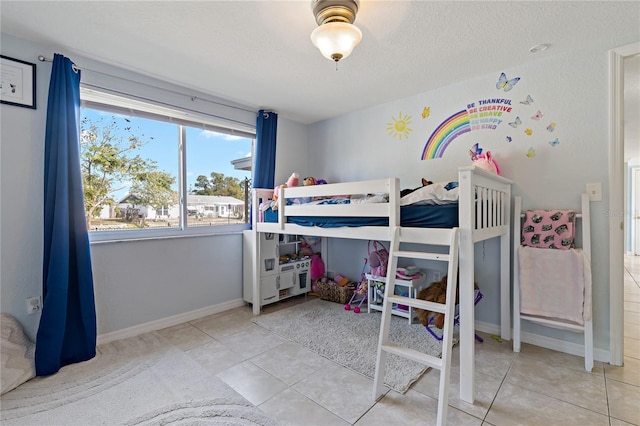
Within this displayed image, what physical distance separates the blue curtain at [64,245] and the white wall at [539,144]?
2738 millimetres

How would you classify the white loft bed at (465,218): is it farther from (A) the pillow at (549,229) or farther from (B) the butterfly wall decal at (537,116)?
(B) the butterfly wall decal at (537,116)

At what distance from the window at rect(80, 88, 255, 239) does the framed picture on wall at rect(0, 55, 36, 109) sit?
0.32 m

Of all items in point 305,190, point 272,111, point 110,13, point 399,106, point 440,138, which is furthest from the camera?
point 272,111

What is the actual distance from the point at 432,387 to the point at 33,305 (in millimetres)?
2726

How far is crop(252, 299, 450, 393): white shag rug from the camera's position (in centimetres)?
196

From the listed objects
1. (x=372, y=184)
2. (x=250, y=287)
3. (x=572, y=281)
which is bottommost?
(x=250, y=287)

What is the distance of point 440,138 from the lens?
2.83 metres

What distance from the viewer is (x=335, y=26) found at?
60.1 inches

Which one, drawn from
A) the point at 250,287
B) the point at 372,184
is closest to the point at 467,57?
the point at 372,184

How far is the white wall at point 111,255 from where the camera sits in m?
1.99

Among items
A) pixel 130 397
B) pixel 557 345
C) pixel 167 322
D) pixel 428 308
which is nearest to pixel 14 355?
pixel 130 397

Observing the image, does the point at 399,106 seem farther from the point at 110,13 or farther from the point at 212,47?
the point at 110,13

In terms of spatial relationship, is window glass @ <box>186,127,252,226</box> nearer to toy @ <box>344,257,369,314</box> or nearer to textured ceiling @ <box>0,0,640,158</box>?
textured ceiling @ <box>0,0,640,158</box>

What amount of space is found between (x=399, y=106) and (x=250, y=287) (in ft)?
8.24
